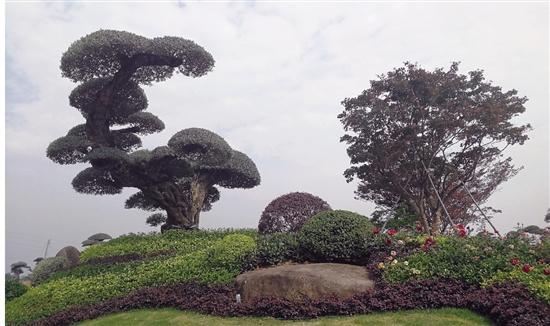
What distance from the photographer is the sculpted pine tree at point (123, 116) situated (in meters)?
16.6

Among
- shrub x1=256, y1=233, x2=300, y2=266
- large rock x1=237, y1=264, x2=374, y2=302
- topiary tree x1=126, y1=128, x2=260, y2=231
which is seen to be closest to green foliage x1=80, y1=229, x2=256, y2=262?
topiary tree x1=126, y1=128, x2=260, y2=231

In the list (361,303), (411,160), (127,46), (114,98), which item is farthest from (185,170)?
(361,303)

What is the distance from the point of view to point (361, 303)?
311 inches

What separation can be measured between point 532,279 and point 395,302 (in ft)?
7.07

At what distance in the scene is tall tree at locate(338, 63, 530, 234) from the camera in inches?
722

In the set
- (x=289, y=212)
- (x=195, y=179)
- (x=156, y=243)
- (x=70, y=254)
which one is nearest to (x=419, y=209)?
(x=289, y=212)

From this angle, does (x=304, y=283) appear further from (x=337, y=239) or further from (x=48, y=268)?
(x=48, y=268)

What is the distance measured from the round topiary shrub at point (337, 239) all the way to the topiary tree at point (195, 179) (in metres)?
8.16

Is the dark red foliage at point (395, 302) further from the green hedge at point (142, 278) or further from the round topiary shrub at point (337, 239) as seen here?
the round topiary shrub at point (337, 239)

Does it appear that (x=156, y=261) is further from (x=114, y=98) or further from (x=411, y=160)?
(x=411, y=160)

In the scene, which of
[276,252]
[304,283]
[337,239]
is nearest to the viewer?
[304,283]

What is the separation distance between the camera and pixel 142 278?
36.6 feet

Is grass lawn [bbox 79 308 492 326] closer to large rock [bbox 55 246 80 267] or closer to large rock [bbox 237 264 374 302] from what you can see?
large rock [bbox 237 264 374 302]

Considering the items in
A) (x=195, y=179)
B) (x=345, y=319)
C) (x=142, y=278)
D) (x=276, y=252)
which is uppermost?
(x=195, y=179)
